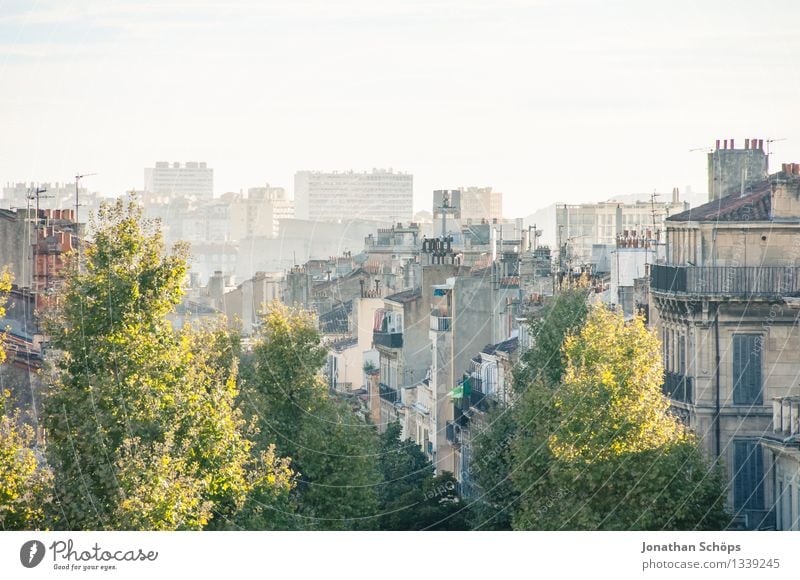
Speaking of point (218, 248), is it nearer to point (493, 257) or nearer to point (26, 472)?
point (493, 257)

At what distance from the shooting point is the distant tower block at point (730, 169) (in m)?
28.1

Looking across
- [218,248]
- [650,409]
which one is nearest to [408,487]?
[650,409]

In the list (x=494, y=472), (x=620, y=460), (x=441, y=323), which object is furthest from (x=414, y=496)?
(x=441, y=323)

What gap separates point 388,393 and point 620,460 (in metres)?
20.7

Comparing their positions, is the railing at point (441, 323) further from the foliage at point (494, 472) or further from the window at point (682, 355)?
the window at point (682, 355)

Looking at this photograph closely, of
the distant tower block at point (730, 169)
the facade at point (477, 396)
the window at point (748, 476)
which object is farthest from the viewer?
the facade at point (477, 396)

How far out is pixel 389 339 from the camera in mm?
41938

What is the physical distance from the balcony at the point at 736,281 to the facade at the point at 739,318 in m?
0.01

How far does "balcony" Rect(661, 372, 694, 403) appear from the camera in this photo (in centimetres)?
2572

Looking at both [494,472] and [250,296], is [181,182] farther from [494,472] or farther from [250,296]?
[250,296]

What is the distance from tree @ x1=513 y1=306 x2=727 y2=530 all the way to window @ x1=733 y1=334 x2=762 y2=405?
2661mm

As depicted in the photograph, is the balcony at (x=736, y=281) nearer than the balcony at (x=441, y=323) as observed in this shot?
Yes

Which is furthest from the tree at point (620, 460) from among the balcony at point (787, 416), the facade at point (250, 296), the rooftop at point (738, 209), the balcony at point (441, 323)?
the facade at point (250, 296)

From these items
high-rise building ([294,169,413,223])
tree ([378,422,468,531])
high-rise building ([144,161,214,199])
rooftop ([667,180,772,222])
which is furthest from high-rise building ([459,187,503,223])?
rooftop ([667,180,772,222])
